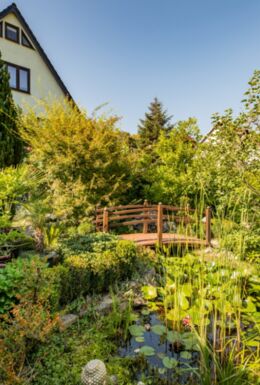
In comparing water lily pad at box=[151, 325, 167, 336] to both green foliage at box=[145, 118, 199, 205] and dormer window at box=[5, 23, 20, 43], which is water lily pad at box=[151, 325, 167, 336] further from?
dormer window at box=[5, 23, 20, 43]

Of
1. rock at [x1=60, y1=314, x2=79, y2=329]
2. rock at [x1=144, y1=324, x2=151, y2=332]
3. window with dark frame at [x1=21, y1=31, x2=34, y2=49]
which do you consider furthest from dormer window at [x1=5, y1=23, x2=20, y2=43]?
rock at [x1=144, y1=324, x2=151, y2=332]

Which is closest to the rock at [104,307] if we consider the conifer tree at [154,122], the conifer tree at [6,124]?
the conifer tree at [6,124]

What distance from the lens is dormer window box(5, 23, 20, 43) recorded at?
1107 centimetres

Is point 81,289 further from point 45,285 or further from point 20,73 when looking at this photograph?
point 20,73

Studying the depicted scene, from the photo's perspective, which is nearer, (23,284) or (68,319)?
(23,284)

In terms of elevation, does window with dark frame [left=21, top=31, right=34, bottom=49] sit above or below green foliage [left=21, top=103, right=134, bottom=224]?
above

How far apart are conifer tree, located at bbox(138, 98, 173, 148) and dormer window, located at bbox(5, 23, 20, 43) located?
37.5ft

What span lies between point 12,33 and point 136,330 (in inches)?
495

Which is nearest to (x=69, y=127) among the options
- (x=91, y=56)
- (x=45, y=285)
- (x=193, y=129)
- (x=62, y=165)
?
(x=62, y=165)

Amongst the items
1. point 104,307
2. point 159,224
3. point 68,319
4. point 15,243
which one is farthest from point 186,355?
point 159,224

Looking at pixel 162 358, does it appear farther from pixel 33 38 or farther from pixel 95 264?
pixel 33 38

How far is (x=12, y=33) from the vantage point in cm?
1130

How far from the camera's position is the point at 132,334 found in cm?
336

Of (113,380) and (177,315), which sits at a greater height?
(177,315)
